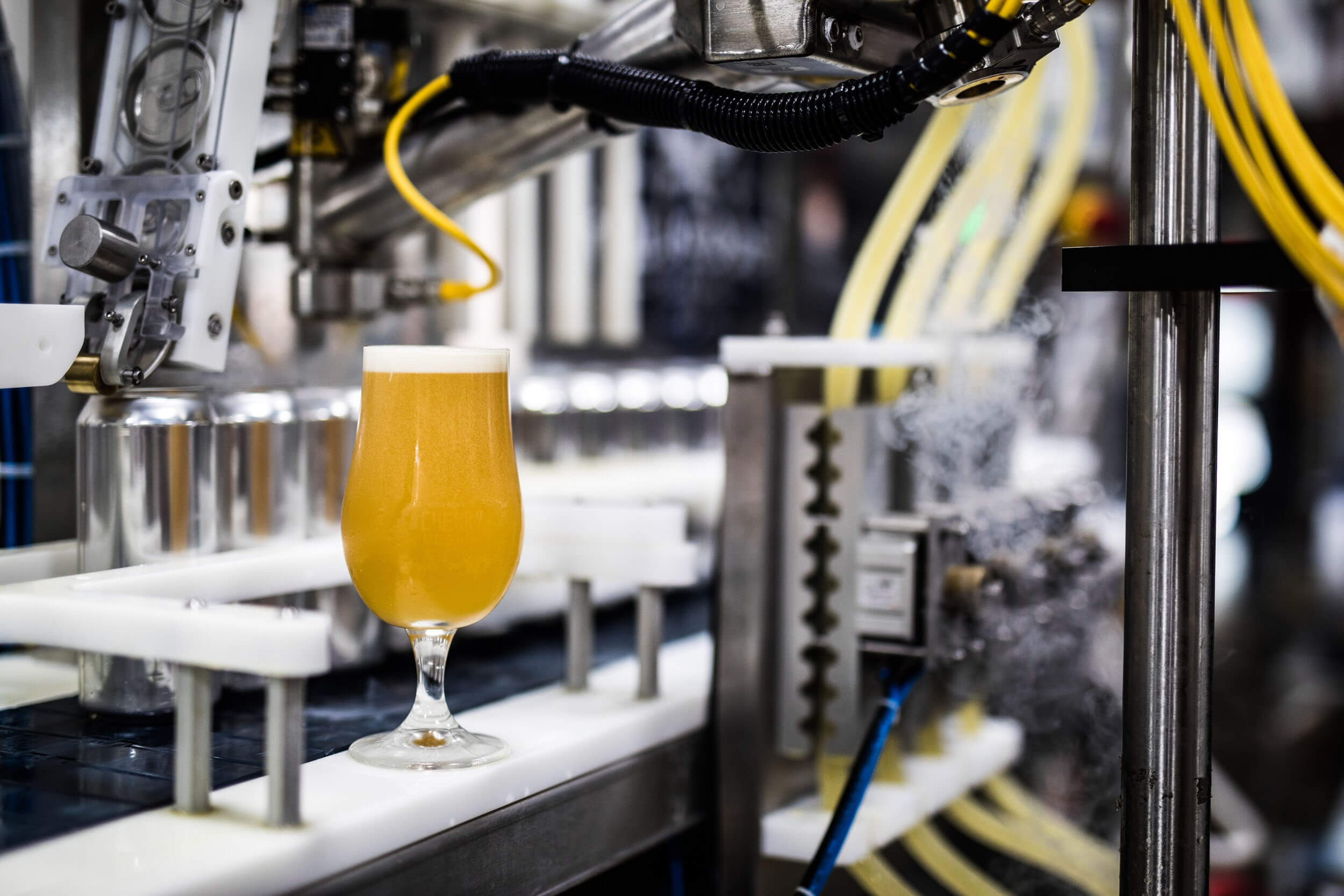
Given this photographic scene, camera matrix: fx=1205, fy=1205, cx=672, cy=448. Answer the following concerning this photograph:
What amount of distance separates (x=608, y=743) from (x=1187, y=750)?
46cm

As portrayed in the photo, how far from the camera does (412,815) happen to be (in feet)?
2.69

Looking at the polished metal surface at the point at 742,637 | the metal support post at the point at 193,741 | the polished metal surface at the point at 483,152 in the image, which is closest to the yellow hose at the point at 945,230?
the polished metal surface at the point at 742,637

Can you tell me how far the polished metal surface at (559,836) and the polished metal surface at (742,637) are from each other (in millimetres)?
30

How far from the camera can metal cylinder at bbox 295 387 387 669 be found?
3.95 feet

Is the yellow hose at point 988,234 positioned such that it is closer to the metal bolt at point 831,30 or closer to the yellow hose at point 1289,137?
the metal bolt at point 831,30

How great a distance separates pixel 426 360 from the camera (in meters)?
0.88

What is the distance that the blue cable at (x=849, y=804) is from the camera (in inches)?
43.7

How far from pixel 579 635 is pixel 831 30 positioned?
59cm

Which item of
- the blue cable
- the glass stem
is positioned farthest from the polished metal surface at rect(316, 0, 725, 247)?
the blue cable

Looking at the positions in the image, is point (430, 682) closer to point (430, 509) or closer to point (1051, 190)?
point (430, 509)

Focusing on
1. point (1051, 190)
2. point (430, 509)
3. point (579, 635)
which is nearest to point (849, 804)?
point (579, 635)

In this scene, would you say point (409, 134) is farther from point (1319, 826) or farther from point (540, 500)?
point (1319, 826)

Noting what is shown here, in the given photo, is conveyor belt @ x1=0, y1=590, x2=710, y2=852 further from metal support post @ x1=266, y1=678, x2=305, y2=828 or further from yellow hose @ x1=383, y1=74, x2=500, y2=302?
yellow hose @ x1=383, y1=74, x2=500, y2=302

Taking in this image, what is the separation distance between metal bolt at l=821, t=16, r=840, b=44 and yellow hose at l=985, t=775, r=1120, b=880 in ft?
3.10
